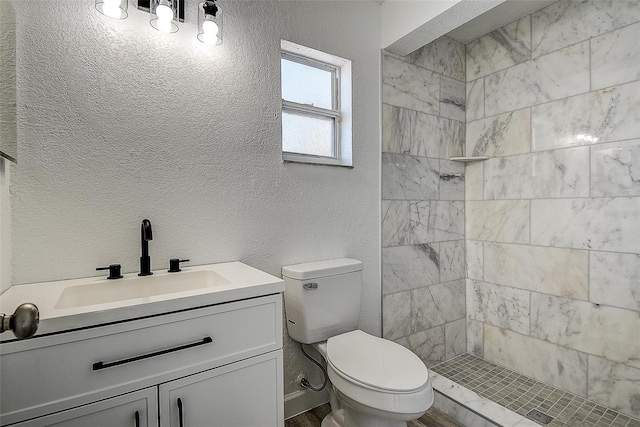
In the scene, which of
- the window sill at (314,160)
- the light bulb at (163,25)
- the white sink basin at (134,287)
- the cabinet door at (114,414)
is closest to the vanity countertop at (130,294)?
the white sink basin at (134,287)

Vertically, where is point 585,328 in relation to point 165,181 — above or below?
below

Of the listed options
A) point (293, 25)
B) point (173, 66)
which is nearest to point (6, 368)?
point (173, 66)

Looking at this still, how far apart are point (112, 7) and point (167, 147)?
541 mm

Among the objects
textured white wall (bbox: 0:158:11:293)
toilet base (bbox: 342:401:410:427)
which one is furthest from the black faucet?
toilet base (bbox: 342:401:410:427)

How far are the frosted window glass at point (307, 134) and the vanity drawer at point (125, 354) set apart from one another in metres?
Result: 1.02

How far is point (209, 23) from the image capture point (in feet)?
4.55

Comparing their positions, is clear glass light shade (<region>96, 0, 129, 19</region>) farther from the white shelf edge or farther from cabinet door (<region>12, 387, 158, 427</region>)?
the white shelf edge

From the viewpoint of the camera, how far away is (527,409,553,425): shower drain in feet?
5.55

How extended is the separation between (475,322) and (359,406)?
5.28ft

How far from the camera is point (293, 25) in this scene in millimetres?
1724

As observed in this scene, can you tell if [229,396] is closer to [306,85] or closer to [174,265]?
[174,265]

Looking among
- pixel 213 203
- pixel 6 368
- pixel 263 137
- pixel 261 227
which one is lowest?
pixel 6 368

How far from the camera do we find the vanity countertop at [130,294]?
839 millimetres

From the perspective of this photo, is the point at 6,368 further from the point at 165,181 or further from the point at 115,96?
the point at 115,96
